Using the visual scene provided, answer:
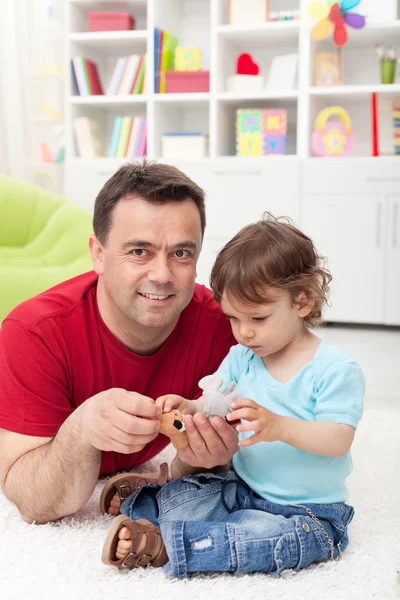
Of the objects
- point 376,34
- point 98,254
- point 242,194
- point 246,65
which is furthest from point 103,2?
point 98,254

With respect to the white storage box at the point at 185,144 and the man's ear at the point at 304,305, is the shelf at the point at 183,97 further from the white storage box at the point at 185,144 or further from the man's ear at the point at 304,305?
the man's ear at the point at 304,305

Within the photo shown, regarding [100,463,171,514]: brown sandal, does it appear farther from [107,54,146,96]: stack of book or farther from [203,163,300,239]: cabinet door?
[107,54,146,96]: stack of book

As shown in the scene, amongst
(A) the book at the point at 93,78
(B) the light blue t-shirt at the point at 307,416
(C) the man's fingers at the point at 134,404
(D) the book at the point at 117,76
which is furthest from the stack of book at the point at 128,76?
(C) the man's fingers at the point at 134,404

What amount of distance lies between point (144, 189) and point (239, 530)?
0.64 m

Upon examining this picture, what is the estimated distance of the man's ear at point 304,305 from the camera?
1275 mm

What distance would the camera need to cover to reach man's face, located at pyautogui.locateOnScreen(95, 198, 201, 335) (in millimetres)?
1342

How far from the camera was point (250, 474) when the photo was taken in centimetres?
131

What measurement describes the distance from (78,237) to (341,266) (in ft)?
6.33

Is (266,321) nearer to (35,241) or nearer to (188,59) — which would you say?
(35,241)

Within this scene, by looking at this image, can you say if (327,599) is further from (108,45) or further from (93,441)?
(108,45)

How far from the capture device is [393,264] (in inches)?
153

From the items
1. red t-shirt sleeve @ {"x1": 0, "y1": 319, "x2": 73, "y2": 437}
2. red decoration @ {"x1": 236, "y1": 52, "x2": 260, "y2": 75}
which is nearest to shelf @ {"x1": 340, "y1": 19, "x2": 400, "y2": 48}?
red decoration @ {"x1": 236, "y1": 52, "x2": 260, "y2": 75}

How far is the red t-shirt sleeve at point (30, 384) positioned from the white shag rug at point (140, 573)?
0.62ft

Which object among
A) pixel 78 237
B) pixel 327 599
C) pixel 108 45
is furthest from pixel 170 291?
pixel 108 45
